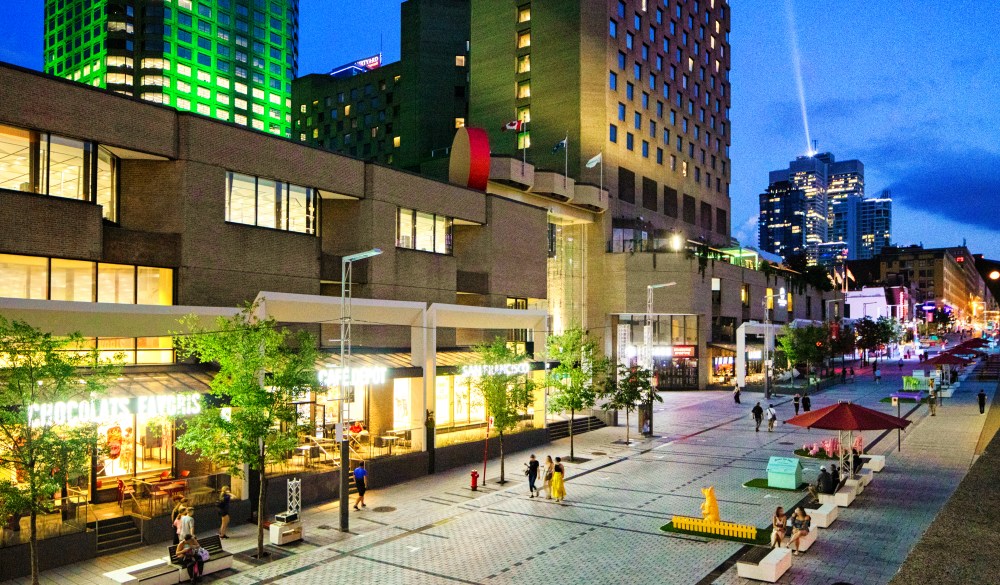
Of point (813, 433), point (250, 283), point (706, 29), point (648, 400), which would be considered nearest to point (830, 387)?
point (813, 433)

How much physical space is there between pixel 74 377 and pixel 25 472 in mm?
2700

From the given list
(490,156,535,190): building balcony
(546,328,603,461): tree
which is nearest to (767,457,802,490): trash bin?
(546,328,603,461): tree

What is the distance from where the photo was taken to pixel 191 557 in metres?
18.8

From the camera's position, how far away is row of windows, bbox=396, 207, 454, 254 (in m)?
39.7

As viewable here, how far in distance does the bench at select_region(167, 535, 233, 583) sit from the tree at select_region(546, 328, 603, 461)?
18.8 meters

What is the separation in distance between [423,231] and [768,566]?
27418 mm

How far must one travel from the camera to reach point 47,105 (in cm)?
2489

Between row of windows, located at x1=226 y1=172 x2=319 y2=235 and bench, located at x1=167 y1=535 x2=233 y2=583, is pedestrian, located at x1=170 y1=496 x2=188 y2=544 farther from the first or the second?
row of windows, located at x1=226 y1=172 x2=319 y2=235

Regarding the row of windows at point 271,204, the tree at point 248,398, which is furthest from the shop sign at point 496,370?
the tree at point 248,398

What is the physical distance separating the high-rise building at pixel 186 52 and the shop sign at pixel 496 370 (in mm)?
Result: 80050

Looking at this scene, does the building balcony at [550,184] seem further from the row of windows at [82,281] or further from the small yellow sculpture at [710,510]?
the small yellow sculpture at [710,510]

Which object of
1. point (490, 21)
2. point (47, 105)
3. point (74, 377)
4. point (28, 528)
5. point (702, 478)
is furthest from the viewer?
point (490, 21)

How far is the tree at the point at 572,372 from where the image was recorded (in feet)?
122

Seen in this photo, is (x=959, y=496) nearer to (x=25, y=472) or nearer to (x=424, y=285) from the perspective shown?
(x=25, y=472)
